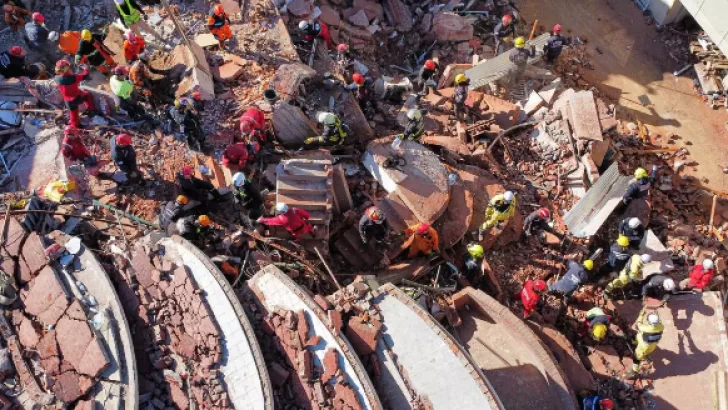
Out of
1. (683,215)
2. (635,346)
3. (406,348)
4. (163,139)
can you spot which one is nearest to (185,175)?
(163,139)

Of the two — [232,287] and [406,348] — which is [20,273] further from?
[406,348]

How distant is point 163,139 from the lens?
12805mm

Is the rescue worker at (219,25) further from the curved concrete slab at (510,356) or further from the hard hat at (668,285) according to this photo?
the hard hat at (668,285)

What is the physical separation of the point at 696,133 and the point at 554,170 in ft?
19.3

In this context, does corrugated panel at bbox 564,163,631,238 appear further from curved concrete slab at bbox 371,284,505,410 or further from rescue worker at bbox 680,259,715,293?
→ curved concrete slab at bbox 371,284,505,410

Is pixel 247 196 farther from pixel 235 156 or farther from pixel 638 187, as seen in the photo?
pixel 638 187

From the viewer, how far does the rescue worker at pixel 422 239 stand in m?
11.5

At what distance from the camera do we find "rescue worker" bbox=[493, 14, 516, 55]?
1703cm

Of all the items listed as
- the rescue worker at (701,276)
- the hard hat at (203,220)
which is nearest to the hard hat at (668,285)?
the rescue worker at (701,276)

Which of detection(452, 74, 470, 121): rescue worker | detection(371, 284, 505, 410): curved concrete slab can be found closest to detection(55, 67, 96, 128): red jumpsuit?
detection(371, 284, 505, 410): curved concrete slab

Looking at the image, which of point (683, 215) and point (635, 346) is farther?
point (683, 215)

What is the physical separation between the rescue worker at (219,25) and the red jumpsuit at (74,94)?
127 inches

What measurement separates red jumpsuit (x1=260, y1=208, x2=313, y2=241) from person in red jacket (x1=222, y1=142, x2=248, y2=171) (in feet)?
5.22

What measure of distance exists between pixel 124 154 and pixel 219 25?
454 centimetres
